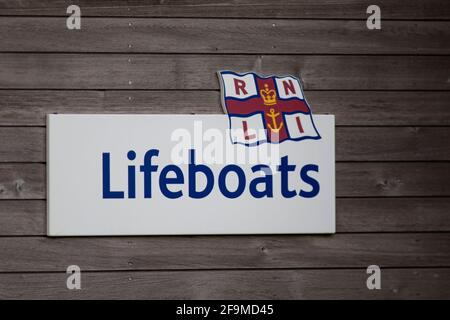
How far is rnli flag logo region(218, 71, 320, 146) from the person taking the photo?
2.27m

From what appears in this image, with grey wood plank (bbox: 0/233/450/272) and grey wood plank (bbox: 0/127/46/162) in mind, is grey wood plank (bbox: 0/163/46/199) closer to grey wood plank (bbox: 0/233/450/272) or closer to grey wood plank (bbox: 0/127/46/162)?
grey wood plank (bbox: 0/127/46/162)

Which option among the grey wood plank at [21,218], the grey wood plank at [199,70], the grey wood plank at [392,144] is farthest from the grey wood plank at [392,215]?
the grey wood plank at [21,218]

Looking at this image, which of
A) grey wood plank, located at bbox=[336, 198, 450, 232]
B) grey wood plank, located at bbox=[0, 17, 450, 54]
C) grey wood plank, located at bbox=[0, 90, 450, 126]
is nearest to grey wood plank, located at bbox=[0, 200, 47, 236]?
grey wood plank, located at bbox=[0, 90, 450, 126]

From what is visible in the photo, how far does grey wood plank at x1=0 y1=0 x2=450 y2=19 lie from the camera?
225cm

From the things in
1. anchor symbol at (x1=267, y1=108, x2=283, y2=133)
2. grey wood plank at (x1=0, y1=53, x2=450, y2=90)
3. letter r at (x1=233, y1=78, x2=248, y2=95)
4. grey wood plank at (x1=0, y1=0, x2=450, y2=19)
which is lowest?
anchor symbol at (x1=267, y1=108, x2=283, y2=133)

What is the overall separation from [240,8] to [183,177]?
1.86 feet

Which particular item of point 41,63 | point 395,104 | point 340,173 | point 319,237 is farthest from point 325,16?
point 41,63

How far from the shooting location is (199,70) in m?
2.29

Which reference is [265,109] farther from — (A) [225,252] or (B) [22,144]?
(B) [22,144]

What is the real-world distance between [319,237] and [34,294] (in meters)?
0.90

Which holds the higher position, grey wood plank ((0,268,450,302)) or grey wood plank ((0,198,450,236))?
grey wood plank ((0,198,450,236))

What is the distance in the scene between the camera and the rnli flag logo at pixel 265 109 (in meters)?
2.27

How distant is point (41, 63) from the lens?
2.24 meters

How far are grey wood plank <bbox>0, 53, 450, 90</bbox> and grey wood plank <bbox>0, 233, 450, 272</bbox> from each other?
478 millimetres
